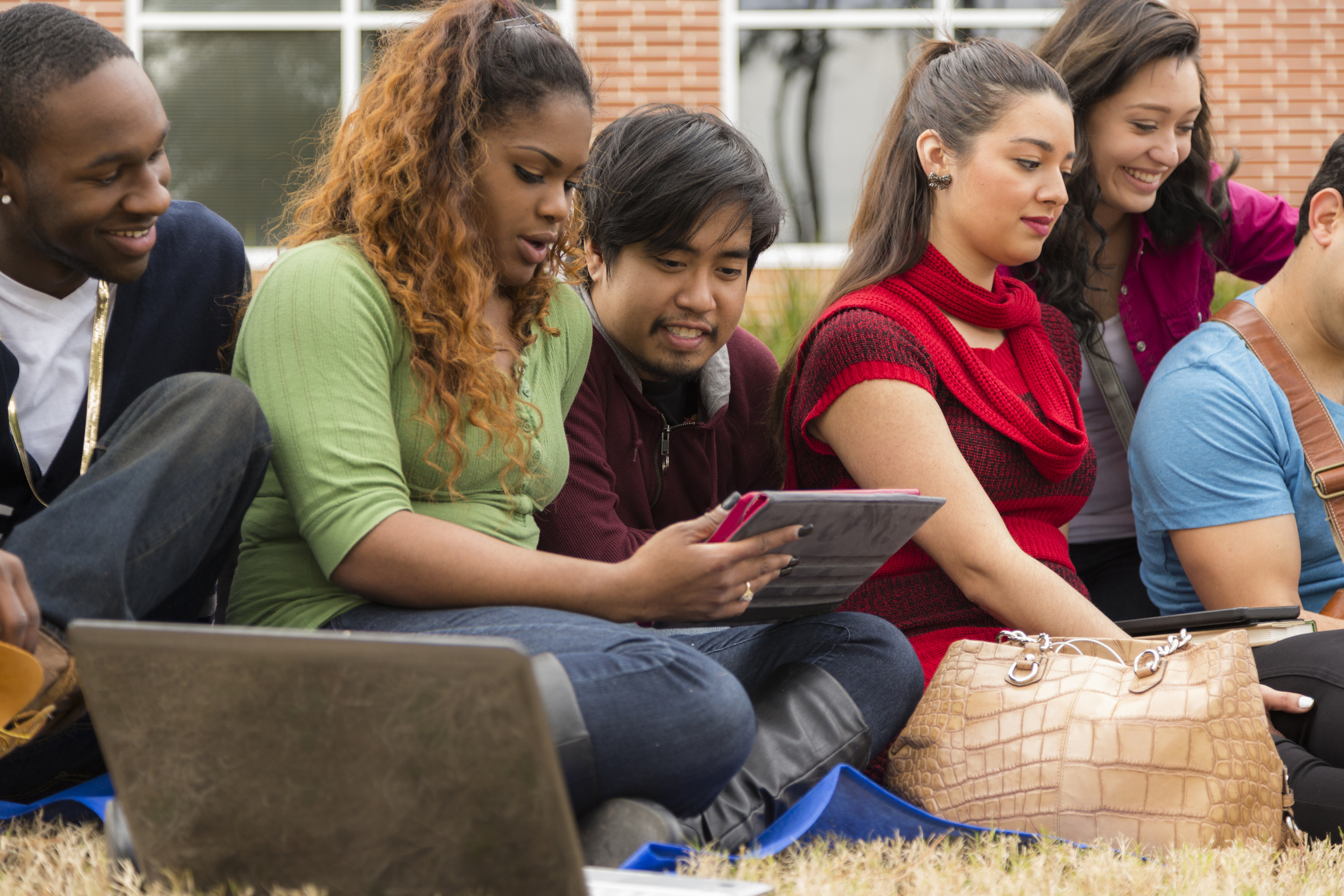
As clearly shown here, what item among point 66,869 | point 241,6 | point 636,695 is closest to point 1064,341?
point 636,695

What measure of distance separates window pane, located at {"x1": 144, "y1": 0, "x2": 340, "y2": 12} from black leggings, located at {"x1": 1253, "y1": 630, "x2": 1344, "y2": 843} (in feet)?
22.3

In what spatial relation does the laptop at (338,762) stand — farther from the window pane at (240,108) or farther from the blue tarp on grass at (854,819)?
the window pane at (240,108)

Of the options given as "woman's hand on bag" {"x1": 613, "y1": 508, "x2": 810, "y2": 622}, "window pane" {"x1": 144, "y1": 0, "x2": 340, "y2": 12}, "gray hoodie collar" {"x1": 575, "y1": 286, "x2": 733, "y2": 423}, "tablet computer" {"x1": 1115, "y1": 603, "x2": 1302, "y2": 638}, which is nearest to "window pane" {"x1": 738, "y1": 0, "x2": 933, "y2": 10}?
"window pane" {"x1": 144, "y1": 0, "x2": 340, "y2": 12}

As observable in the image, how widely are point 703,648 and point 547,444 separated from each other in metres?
0.52

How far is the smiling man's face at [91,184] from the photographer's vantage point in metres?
2.17

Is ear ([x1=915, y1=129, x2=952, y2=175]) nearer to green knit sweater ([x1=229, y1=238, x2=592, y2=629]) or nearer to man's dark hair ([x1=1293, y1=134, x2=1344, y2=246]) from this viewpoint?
man's dark hair ([x1=1293, y1=134, x2=1344, y2=246])

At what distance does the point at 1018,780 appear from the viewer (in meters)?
2.19

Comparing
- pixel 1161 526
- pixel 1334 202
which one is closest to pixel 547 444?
pixel 1161 526

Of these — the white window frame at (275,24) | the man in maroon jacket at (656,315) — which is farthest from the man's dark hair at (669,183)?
the white window frame at (275,24)

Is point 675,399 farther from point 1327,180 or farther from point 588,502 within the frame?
point 1327,180

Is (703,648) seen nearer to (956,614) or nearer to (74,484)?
(956,614)

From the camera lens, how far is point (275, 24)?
7754 millimetres

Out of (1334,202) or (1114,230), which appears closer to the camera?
(1334,202)

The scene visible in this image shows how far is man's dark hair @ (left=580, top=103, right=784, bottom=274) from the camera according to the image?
272 centimetres
